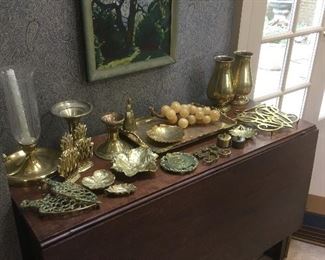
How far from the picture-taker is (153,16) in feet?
3.94

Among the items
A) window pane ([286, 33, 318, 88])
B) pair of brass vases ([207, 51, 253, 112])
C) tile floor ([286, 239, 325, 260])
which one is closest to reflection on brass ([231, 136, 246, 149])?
pair of brass vases ([207, 51, 253, 112])

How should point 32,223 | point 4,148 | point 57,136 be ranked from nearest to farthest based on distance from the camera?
point 32,223 → point 4,148 → point 57,136

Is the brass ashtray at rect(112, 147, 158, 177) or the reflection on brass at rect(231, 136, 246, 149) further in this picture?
the reflection on brass at rect(231, 136, 246, 149)

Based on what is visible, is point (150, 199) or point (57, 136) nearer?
point (150, 199)

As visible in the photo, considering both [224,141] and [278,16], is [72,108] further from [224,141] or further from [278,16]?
[278,16]

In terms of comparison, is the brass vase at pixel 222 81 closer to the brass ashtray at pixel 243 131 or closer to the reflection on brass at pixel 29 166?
the brass ashtray at pixel 243 131

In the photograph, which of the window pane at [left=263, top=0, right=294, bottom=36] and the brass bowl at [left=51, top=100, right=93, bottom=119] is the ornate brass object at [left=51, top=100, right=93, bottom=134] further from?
the window pane at [left=263, top=0, right=294, bottom=36]

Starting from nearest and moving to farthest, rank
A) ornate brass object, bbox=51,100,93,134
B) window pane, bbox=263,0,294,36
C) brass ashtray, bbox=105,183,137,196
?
brass ashtray, bbox=105,183,137,196 → ornate brass object, bbox=51,100,93,134 → window pane, bbox=263,0,294,36

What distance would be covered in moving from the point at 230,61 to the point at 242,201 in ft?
1.74

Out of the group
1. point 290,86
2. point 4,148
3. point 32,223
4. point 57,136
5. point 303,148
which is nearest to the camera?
point 32,223

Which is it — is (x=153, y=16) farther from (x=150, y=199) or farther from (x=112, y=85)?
(x=150, y=199)

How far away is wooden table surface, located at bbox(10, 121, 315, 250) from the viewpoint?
807 mm

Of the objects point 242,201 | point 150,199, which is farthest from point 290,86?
point 150,199

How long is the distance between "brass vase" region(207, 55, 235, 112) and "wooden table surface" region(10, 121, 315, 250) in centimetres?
22
